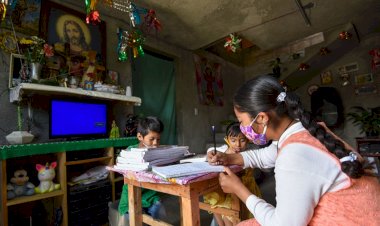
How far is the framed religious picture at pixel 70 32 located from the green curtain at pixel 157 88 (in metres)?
0.73

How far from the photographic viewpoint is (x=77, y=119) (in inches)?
97.3

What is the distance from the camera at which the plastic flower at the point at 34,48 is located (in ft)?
7.03

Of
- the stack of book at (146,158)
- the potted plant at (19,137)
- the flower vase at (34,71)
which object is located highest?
the flower vase at (34,71)

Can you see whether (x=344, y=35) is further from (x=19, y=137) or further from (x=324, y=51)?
(x=19, y=137)

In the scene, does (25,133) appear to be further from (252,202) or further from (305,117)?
(305,117)

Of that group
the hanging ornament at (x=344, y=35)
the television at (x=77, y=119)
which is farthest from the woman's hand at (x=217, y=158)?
the hanging ornament at (x=344, y=35)

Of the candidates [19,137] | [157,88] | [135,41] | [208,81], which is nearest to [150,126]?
[19,137]

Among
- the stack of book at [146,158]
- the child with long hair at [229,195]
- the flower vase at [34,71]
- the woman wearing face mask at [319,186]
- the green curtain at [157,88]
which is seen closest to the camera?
the woman wearing face mask at [319,186]

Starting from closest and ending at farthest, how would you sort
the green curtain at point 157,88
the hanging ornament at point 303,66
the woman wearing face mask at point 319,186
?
the woman wearing face mask at point 319,186
the green curtain at point 157,88
the hanging ornament at point 303,66

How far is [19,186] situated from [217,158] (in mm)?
1762

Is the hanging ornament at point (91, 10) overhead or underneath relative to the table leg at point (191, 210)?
overhead

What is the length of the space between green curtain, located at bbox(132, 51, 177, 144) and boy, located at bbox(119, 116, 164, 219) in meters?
1.76

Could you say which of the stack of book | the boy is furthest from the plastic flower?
the stack of book

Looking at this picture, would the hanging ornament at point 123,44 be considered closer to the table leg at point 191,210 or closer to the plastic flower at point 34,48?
the plastic flower at point 34,48
